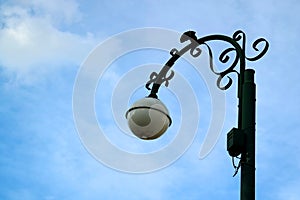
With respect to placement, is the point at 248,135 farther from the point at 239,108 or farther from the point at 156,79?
the point at 156,79

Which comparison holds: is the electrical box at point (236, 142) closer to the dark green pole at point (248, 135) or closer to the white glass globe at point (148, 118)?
the dark green pole at point (248, 135)

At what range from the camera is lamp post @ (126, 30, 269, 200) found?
6.01 metres

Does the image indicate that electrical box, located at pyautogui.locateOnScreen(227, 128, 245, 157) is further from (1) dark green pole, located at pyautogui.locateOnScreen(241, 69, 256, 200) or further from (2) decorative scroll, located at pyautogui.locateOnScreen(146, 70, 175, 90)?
(2) decorative scroll, located at pyautogui.locateOnScreen(146, 70, 175, 90)

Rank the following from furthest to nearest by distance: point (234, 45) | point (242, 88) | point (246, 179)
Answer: point (234, 45) → point (242, 88) → point (246, 179)

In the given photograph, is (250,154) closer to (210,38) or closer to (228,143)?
(228,143)

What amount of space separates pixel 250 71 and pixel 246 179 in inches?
55.1

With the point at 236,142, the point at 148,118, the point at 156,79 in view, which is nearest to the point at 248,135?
the point at 236,142

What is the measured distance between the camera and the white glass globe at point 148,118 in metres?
6.71

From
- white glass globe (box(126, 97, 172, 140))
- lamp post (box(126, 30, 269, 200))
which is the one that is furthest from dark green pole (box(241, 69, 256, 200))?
white glass globe (box(126, 97, 172, 140))

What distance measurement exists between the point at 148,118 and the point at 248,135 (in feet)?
4.09

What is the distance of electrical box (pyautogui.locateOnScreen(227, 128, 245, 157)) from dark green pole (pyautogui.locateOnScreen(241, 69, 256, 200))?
5cm

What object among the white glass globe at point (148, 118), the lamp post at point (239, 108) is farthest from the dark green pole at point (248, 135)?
the white glass globe at point (148, 118)

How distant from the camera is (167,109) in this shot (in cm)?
689

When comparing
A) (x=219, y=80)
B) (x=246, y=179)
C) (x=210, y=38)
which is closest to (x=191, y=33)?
(x=210, y=38)
